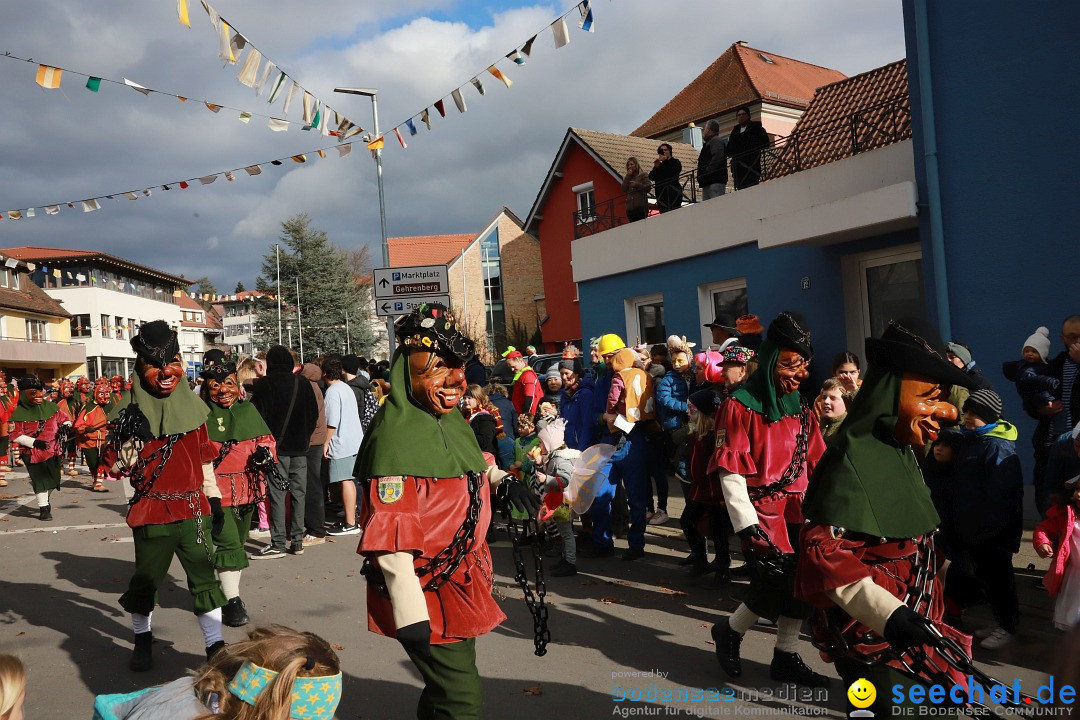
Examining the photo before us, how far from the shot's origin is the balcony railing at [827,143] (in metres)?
11.7

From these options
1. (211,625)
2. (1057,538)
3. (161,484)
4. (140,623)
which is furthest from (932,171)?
(140,623)

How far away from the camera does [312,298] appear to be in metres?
56.7

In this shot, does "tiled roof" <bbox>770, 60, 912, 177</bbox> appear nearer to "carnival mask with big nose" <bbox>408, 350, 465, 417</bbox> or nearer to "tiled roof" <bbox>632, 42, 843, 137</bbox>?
"carnival mask with big nose" <bbox>408, 350, 465, 417</bbox>

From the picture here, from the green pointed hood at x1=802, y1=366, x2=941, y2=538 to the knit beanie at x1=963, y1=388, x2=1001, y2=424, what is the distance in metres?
2.88

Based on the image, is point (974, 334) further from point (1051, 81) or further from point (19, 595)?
point (19, 595)

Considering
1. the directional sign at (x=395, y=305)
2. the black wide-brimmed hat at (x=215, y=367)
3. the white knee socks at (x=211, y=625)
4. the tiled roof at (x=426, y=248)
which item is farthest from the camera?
the tiled roof at (x=426, y=248)

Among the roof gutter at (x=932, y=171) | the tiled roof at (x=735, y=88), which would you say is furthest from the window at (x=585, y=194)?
the roof gutter at (x=932, y=171)

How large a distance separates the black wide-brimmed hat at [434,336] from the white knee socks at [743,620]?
2.38 m

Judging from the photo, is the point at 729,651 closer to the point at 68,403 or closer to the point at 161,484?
the point at 161,484

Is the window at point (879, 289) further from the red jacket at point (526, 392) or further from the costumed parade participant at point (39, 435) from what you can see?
the costumed parade participant at point (39, 435)

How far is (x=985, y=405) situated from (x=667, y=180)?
35.6 ft

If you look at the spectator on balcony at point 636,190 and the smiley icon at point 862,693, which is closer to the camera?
the smiley icon at point 862,693

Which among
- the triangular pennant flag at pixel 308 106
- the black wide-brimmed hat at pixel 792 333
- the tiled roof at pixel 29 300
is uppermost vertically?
the tiled roof at pixel 29 300

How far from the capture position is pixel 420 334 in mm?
3398
